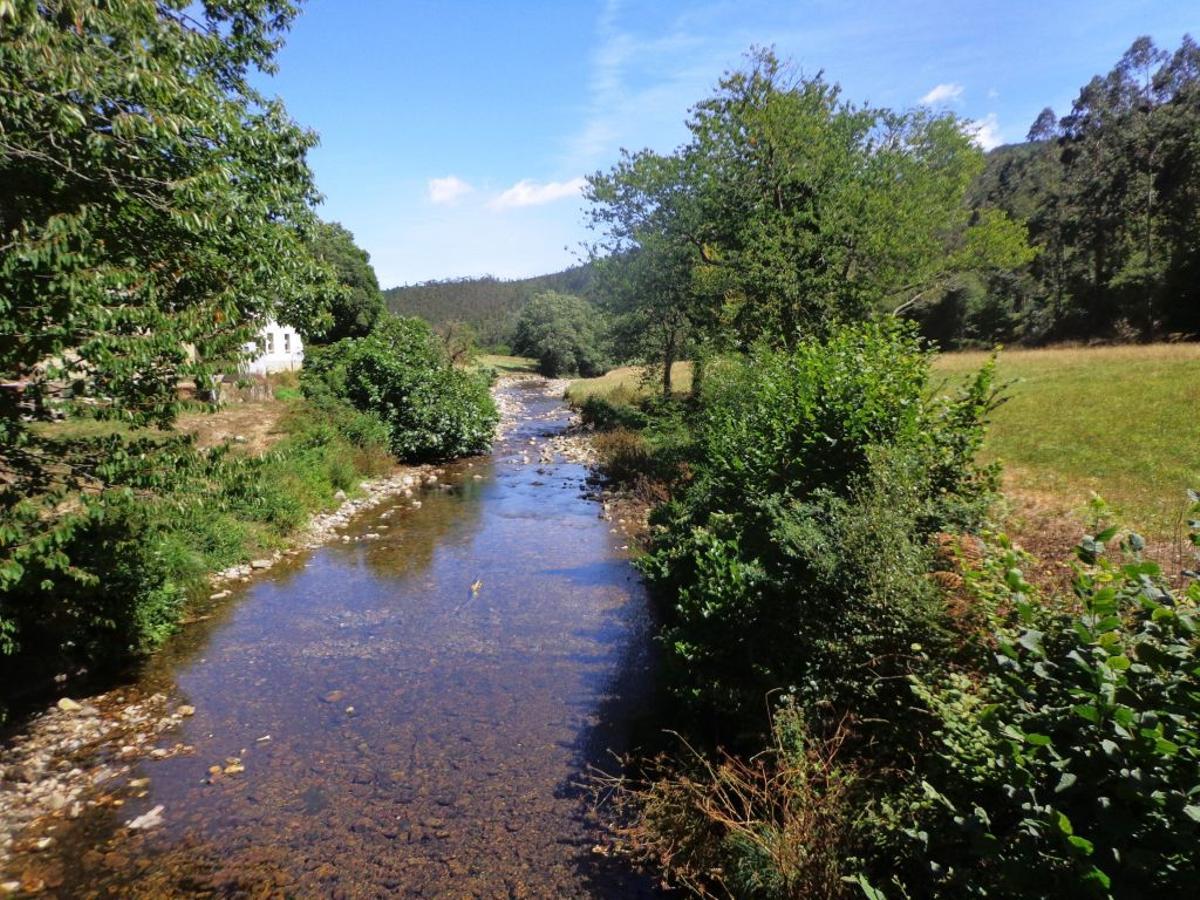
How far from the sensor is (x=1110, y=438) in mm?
15023

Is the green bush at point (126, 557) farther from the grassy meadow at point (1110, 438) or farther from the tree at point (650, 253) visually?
the tree at point (650, 253)

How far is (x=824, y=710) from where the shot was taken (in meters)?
6.35

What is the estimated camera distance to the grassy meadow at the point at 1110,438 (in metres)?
11.4

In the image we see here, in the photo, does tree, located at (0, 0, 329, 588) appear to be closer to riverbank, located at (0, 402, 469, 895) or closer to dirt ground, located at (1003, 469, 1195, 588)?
riverbank, located at (0, 402, 469, 895)

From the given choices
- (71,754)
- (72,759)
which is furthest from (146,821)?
(71,754)

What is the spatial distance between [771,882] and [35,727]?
8.64 m

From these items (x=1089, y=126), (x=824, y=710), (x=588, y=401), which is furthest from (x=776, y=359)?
(x=1089, y=126)

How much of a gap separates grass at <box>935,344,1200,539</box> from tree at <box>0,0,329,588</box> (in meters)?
9.47

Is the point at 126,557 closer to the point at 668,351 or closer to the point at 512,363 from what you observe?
the point at 668,351

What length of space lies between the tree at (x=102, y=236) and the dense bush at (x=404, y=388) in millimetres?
16323

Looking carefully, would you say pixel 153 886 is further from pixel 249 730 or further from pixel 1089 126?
pixel 1089 126

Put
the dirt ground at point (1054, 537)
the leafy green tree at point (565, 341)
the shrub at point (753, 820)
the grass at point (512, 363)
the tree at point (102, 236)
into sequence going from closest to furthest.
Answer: the shrub at point (753, 820)
the tree at point (102, 236)
the dirt ground at point (1054, 537)
the leafy green tree at point (565, 341)
the grass at point (512, 363)

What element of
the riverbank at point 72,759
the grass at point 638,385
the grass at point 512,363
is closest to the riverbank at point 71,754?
the riverbank at point 72,759

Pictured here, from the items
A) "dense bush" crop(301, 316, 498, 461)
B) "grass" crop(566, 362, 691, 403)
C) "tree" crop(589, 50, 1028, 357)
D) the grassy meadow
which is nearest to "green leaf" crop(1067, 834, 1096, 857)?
the grassy meadow
